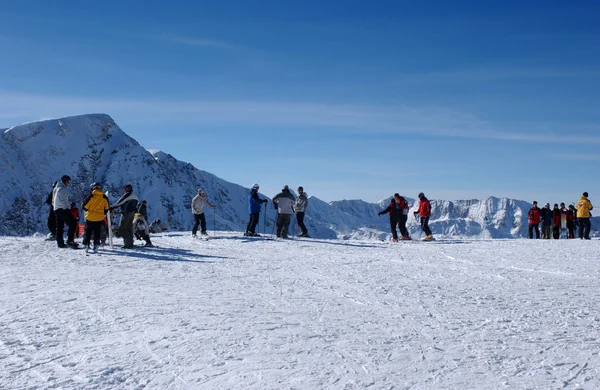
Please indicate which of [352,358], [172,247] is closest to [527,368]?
[352,358]

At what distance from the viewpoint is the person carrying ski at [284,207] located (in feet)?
63.3

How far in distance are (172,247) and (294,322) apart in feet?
34.1

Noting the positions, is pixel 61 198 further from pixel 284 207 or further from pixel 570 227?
pixel 570 227

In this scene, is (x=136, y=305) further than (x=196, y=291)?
No

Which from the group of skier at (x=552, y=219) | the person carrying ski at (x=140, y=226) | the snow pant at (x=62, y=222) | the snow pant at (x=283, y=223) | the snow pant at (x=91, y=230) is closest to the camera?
the snow pant at (x=91, y=230)

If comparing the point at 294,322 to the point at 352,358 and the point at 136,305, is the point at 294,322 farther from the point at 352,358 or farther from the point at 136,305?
the point at 136,305

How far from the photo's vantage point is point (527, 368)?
466 centimetres

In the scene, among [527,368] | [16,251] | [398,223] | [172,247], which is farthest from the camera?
[398,223]

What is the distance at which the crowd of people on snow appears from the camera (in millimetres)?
13461

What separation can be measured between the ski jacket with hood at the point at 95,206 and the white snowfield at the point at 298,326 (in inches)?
78.3

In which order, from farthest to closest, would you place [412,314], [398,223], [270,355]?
[398,223]
[412,314]
[270,355]

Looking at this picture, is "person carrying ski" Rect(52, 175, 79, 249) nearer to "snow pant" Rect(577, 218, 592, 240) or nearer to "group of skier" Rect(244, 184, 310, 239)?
"group of skier" Rect(244, 184, 310, 239)

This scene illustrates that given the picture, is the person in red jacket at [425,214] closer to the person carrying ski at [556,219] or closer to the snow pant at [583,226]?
the snow pant at [583,226]

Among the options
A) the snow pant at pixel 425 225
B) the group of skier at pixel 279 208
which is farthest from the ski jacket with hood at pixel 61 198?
the snow pant at pixel 425 225
